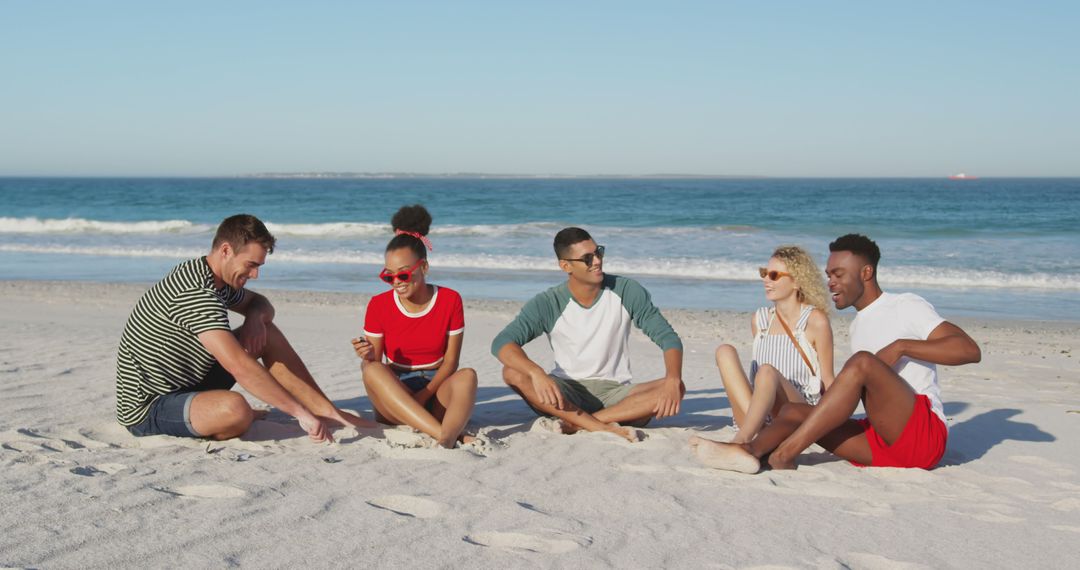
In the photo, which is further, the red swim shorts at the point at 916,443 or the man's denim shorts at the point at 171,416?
the man's denim shorts at the point at 171,416

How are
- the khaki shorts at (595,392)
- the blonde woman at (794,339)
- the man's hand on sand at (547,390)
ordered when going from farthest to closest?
the khaki shorts at (595,392)
the man's hand on sand at (547,390)
the blonde woman at (794,339)

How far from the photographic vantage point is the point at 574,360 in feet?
19.4

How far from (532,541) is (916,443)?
2237 millimetres

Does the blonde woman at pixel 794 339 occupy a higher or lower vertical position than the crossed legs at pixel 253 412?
higher

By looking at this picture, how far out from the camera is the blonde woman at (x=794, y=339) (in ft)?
17.0

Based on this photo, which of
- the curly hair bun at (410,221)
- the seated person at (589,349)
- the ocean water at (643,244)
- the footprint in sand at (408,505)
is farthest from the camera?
the ocean water at (643,244)

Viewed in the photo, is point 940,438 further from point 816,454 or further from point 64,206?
point 64,206

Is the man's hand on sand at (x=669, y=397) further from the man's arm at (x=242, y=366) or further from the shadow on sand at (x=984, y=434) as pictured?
the man's arm at (x=242, y=366)

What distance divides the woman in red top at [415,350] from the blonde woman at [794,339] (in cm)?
148

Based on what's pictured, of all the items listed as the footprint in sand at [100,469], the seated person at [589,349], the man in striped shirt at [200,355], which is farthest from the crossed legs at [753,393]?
the footprint in sand at [100,469]

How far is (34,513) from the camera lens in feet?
12.0

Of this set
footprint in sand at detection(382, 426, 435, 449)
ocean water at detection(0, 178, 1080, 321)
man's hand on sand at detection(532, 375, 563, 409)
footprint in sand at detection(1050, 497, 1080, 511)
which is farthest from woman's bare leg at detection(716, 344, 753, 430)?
ocean water at detection(0, 178, 1080, 321)

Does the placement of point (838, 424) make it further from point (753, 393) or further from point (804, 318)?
point (804, 318)

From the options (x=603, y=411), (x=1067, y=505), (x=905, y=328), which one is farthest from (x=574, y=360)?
(x=1067, y=505)
